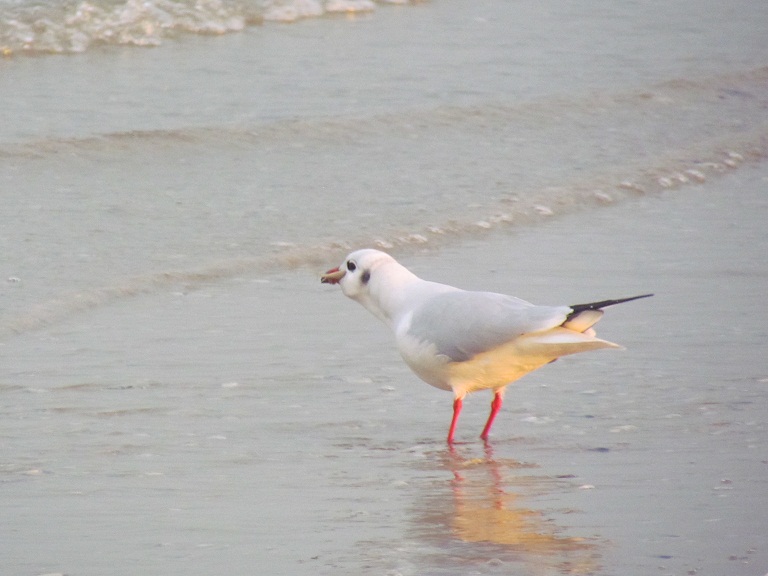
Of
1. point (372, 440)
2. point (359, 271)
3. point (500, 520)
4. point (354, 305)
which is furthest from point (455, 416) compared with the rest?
point (354, 305)

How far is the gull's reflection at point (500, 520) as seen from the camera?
318 centimetres

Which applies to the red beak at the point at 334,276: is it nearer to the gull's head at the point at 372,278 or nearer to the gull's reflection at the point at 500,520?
the gull's head at the point at 372,278

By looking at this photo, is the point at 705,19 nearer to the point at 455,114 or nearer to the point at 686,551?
the point at 455,114

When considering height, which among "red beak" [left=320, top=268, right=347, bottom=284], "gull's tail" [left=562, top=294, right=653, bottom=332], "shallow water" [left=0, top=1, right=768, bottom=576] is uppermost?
"gull's tail" [left=562, top=294, right=653, bottom=332]

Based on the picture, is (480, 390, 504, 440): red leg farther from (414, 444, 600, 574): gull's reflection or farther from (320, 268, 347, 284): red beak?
(320, 268, 347, 284): red beak

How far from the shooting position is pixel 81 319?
546cm

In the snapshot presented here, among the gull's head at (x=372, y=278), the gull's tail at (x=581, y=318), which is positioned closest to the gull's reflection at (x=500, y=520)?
the gull's tail at (x=581, y=318)

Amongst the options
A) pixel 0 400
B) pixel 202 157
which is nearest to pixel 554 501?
pixel 0 400

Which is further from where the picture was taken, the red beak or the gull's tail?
the red beak

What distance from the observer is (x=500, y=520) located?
3.47 metres

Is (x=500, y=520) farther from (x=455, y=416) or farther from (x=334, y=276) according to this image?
(x=334, y=276)

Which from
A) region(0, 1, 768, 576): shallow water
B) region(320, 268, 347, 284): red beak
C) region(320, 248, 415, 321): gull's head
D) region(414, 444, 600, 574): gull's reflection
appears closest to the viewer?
region(414, 444, 600, 574): gull's reflection

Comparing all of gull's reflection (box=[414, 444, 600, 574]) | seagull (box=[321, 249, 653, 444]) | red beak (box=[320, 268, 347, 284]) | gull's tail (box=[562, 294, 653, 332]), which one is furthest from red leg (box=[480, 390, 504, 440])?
red beak (box=[320, 268, 347, 284])

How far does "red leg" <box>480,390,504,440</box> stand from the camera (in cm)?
427
